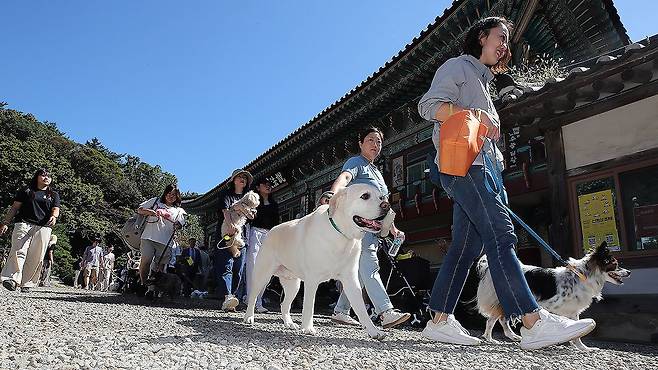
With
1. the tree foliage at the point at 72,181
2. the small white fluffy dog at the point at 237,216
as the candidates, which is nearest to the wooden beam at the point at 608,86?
the small white fluffy dog at the point at 237,216

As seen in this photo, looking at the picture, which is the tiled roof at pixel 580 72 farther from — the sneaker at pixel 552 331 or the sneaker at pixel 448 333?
the sneaker at pixel 448 333

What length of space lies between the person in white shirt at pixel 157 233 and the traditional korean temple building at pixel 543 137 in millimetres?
4731

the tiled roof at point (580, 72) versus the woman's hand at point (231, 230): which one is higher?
the tiled roof at point (580, 72)

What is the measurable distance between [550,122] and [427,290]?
296 centimetres

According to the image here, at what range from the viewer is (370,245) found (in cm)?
407

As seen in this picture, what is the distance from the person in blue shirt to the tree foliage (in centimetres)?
1832

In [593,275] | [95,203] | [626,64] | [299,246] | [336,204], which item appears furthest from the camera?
[95,203]

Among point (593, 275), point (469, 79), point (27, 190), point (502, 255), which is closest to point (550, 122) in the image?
point (593, 275)

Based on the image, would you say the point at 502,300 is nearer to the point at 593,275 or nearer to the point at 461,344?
the point at 461,344

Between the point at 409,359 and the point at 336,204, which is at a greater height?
the point at 336,204

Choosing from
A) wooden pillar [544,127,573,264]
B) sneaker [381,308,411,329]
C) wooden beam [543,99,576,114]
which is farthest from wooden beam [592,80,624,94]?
sneaker [381,308,411,329]

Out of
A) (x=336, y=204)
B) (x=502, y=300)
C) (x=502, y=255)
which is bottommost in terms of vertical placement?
(x=502, y=300)

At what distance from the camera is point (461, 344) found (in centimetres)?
294

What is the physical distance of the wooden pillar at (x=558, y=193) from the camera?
590 centimetres
